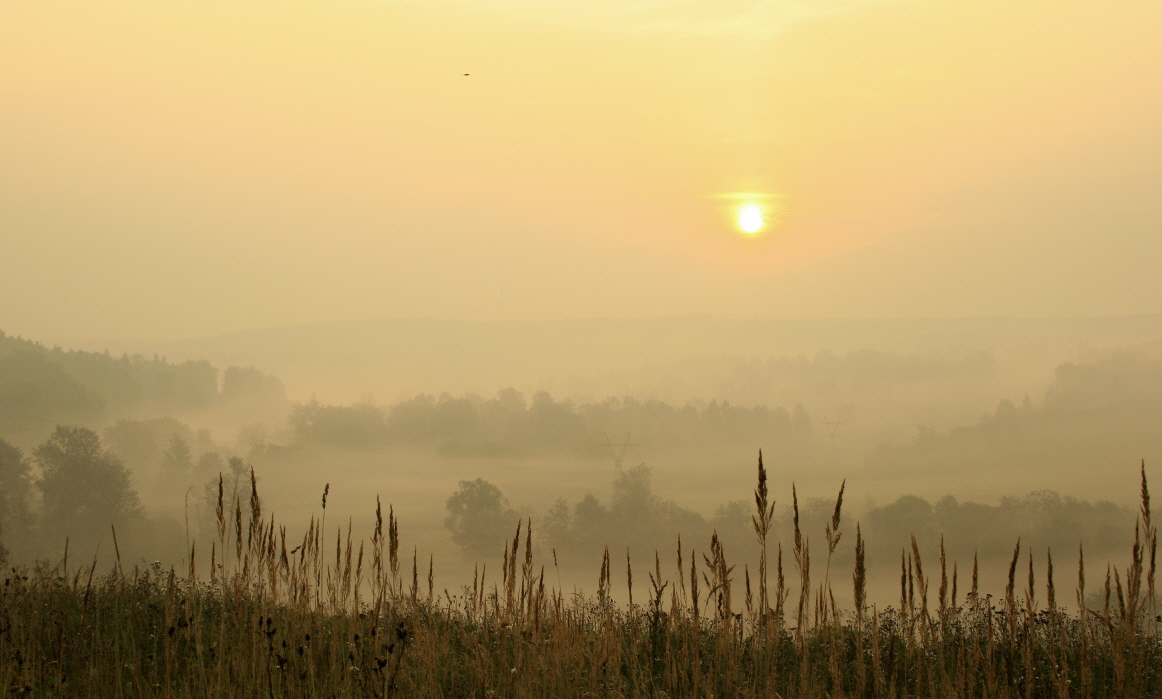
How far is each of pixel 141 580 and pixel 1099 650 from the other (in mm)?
8160

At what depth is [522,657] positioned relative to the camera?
4574 mm

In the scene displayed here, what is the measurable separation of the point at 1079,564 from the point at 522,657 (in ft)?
9.84

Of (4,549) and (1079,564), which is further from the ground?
(1079,564)

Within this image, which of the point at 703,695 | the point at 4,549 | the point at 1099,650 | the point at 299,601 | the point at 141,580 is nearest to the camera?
the point at 703,695

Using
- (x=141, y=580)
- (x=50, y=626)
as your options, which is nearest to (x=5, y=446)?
(x=141, y=580)

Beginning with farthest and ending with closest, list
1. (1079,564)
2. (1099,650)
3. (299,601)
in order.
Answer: (1099,650) → (299,601) → (1079,564)

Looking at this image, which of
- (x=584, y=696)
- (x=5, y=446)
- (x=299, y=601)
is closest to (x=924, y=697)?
(x=584, y=696)

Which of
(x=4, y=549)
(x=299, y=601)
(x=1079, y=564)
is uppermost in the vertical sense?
(x=1079, y=564)

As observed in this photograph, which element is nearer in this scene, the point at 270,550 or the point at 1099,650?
the point at 270,550

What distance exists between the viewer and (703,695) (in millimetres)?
4680

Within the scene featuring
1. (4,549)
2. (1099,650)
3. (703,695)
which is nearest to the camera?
(703,695)

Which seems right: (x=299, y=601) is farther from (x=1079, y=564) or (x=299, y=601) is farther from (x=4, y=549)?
(x=4, y=549)

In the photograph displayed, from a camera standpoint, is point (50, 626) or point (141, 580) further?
point (141, 580)

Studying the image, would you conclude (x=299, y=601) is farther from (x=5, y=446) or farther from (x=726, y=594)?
(x=5, y=446)
